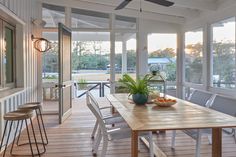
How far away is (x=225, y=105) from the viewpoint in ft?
11.8

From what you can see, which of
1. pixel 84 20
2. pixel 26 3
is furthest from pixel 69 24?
pixel 26 3

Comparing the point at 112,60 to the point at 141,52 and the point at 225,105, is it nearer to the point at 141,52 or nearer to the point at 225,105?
the point at 141,52

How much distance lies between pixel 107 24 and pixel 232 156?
481 centimetres

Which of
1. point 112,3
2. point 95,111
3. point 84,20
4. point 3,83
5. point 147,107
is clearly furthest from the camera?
point 84,20

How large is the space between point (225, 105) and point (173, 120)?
118cm

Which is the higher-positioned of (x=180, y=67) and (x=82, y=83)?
(x=180, y=67)

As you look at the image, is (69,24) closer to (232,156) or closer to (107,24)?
(107,24)

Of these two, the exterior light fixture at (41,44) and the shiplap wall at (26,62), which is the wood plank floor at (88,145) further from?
the exterior light fixture at (41,44)

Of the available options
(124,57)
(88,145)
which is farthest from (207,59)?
(88,145)

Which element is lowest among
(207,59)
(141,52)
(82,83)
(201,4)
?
(82,83)

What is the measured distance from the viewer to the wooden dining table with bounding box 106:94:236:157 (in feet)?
8.29

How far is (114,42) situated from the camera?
7.39 metres

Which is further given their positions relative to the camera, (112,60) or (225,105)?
(112,60)

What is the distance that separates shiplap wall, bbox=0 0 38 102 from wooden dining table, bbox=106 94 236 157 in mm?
2845
